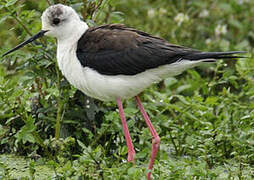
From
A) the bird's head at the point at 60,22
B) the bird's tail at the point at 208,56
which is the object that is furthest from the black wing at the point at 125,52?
the bird's head at the point at 60,22

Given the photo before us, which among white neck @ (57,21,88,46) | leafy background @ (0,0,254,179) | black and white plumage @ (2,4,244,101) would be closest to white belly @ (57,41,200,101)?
black and white plumage @ (2,4,244,101)

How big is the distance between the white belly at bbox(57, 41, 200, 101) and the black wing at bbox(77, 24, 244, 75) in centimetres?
4

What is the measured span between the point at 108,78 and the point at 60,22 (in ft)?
1.93

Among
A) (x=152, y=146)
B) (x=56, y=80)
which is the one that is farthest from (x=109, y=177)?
(x=56, y=80)

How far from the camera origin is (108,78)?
3713 millimetres

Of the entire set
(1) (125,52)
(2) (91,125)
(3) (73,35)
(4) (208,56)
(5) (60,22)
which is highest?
(5) (60,22)

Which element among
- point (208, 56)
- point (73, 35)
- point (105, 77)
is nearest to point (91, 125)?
point (105, 77)

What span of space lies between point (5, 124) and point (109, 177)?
149cm

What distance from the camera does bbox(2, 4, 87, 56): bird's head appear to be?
385 cm

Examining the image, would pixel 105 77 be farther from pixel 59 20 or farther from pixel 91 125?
pixel 91 125

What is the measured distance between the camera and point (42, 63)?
4.01 metres

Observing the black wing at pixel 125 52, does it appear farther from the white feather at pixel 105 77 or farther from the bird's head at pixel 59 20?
the bird's head at pixel 59 20

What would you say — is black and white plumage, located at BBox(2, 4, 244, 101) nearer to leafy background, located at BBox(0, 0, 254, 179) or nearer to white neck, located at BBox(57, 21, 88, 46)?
white neck, located at BBox(57, 21, 88, 46)

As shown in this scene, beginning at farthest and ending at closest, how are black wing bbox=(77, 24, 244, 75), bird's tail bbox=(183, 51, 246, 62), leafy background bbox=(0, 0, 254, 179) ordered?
leafy background bbox=(0, 0, 254, 179)
black wing bbox=(77, 24, 244, 75)
bird's tail bbox=(183, 51, 246, 62)
